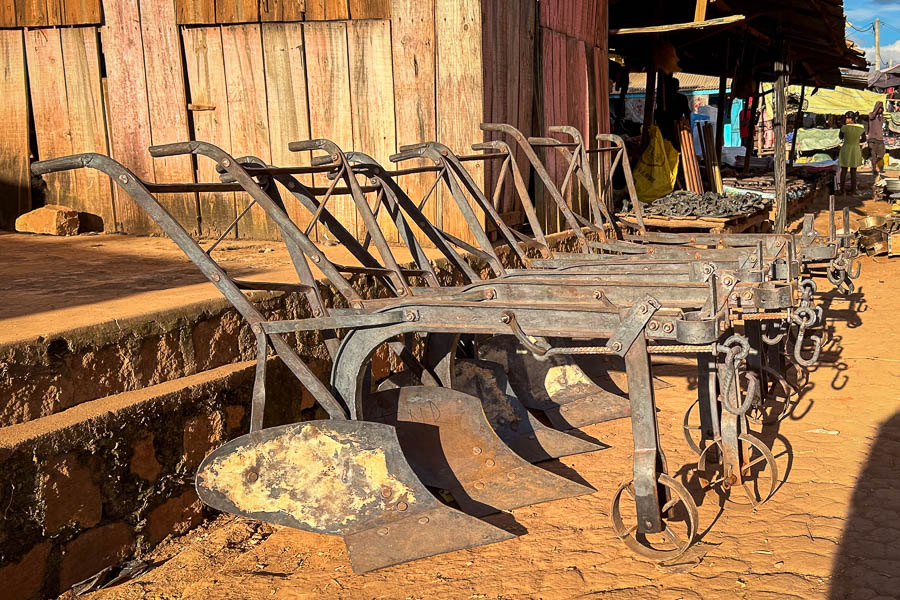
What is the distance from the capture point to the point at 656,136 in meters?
10.9

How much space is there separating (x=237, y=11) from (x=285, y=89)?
697 mm

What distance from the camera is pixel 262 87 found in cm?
635

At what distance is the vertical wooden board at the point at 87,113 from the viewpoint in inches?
266

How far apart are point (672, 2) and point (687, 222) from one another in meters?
3.83

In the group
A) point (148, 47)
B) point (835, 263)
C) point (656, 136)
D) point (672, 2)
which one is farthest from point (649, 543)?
point (672, 2)

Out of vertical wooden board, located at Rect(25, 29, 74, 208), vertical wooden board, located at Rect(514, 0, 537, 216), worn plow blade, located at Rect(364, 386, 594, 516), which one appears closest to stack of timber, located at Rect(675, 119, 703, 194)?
vertical wooden board, located at Rect(514, 0, 537, 216)

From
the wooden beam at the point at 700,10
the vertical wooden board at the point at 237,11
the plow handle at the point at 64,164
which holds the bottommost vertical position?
the plow handle at the point at 64,164

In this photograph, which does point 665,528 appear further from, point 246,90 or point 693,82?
point 693,82

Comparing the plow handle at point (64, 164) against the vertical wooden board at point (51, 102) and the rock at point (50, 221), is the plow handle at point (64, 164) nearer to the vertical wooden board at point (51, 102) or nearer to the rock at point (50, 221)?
the rock at point (50, 221)

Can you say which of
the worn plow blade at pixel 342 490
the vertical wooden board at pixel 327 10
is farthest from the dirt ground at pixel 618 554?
the vertical wooden board at pixel 327 10

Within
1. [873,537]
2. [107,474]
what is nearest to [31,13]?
[107,474]

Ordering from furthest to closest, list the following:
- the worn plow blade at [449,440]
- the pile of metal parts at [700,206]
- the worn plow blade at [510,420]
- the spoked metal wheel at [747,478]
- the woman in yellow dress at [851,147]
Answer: the woman in yellow dress at [851,147]
the pile of metal parts at [700,206]
the worn plow blade at [510,420]
the worn plow blade at [449,440]
the spoked metal wheel at [747,478]

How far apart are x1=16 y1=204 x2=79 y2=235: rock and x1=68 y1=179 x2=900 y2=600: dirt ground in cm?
410

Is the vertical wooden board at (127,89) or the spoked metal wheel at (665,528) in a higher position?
the vertical wooden board at (127,89)
